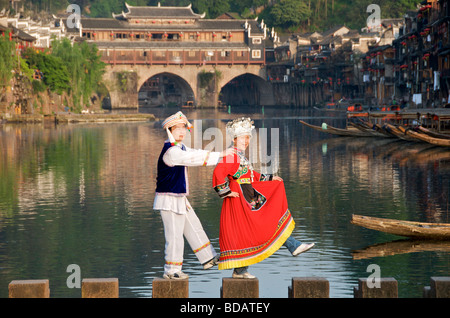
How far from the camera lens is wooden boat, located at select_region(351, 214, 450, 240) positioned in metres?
13.9

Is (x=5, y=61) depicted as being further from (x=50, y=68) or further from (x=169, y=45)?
(x=169, y=45)

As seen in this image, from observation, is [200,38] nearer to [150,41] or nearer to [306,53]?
[150,41]

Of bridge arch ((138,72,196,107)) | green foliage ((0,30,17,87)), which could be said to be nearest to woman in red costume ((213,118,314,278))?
green foliage ((0,30,17,87))

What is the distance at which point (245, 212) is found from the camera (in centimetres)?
943

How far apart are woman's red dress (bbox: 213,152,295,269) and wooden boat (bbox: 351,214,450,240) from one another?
14.5ft

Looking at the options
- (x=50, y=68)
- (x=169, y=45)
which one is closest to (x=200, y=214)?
(x=50, y=68)

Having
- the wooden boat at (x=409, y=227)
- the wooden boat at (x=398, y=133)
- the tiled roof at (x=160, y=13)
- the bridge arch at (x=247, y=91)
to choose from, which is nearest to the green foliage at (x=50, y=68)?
the tiled roof at (x=160, y=13)

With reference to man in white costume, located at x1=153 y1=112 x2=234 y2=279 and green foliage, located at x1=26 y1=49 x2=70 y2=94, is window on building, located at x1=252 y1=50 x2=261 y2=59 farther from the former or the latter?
man in white costume, located at x1=153 y1=112 x2=234 y2=279

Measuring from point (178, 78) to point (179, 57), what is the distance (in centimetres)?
449

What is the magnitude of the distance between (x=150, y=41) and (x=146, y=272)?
10045 centimetres

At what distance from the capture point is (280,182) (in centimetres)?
984
